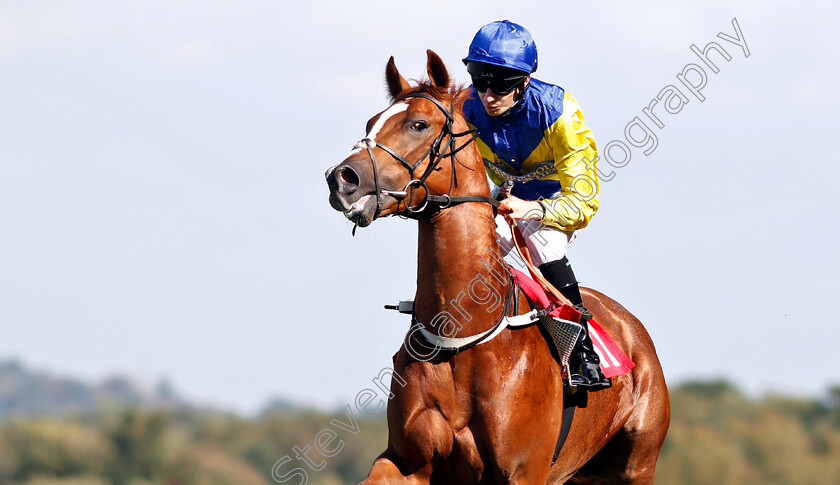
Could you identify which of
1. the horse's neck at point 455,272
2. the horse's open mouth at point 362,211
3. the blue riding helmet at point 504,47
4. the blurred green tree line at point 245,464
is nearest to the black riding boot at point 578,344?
the horse's neck at point 455,272

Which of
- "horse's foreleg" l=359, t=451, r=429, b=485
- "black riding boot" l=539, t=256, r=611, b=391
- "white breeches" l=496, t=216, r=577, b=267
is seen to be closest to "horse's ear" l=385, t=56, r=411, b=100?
"white breeches" l=496, t=216, r=577, b=267

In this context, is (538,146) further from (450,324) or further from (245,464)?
(245,464)

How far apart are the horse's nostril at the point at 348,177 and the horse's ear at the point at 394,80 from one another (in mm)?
856

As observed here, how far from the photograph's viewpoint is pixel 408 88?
573 cm

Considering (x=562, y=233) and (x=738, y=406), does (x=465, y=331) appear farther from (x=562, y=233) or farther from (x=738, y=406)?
(x=738, y=406)

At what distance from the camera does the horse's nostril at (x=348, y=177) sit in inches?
198

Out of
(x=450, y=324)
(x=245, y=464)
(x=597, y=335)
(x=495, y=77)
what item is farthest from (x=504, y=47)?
(x=245, y=464)

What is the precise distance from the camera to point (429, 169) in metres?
5.38

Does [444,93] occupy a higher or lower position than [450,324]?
higher

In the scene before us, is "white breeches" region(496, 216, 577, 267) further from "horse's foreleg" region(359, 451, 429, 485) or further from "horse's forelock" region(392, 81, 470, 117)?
"horse's foreleg" region(359, 451, 429, 485)

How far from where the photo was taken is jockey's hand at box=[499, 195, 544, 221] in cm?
580

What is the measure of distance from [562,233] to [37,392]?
17314 cm

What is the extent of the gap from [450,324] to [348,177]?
0.98m

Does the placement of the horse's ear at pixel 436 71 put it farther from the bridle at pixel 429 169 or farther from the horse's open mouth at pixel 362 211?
the horse's open mouth at pixel 362 211
